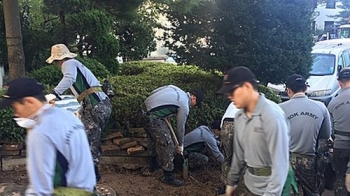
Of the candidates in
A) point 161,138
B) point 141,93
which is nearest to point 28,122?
point 161,138

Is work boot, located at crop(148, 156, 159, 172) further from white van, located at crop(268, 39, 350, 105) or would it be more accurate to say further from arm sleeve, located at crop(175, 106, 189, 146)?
white van, located at crop(268, 39, 350, 105)

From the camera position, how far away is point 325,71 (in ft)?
41.4

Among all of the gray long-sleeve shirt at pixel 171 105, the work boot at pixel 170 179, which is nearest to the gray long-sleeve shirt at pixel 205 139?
the gray long-sleeve shirt at pixel 171 105

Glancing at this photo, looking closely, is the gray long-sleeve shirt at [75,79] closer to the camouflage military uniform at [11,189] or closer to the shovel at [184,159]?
the shovel at [184,159]

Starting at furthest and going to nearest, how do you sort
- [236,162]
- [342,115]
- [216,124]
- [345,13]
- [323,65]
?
[345,13]
[323,65]
[216,124]
[342,115]
[236,162]

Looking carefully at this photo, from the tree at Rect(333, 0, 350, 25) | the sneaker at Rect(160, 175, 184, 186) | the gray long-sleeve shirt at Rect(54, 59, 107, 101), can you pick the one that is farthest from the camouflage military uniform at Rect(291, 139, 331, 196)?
the tree at Rect(333, 0, 350, 25)

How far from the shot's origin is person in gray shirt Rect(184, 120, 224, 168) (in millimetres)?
6746

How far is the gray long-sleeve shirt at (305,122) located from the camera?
4824mm

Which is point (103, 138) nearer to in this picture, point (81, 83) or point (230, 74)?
point (81, 83)

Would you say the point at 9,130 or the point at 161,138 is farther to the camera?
the point at 9,130

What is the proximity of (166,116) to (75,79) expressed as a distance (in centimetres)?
137

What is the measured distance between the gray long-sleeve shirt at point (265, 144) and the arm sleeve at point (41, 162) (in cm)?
136

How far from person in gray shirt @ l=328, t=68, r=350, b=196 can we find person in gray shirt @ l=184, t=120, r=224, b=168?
176cm

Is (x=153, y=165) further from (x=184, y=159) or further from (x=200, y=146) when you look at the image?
(x=200, y=146)
